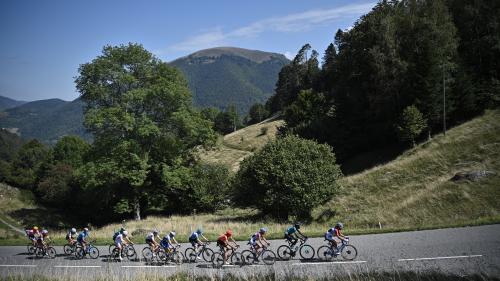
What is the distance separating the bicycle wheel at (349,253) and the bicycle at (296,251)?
142cm

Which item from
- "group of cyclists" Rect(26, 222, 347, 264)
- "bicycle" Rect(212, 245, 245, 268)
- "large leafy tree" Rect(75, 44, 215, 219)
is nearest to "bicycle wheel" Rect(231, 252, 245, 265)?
"bicycle" Rect(212, 245, 245, 268)

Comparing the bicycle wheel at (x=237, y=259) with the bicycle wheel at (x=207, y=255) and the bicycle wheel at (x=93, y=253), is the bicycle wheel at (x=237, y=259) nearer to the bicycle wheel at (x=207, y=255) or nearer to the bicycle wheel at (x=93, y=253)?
the bicycle wheel at (x=207, y=255)

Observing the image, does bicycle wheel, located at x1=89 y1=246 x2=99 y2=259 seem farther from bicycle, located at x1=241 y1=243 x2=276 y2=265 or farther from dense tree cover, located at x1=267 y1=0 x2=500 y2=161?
dense tree cover, located at x1=267 y1=0 x2=500 y2=161

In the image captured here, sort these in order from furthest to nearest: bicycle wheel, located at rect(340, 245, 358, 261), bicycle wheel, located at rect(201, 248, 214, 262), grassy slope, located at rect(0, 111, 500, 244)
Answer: grassy slope, located at rect(0, 111, 500, 244) < bicycle wheel, located at rect(201, 248, 214, 262) < bicycle wheel, located at rect(340, 245, 358, 261)

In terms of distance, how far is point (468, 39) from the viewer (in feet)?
180

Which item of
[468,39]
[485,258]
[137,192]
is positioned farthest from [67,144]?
[485,258]

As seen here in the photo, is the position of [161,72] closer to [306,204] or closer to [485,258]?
[306,204]

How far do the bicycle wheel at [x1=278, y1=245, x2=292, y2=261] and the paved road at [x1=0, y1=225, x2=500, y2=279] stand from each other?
0.55m

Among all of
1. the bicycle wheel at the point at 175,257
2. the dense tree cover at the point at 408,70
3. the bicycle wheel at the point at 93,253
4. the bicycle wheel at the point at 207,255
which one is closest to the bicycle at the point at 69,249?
the bicycle wheel at the point at 93,253

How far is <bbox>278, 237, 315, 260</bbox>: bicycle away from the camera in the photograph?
19.2 m

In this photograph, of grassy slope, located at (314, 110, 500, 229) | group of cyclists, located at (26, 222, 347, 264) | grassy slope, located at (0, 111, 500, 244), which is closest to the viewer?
group of cyclists, located at (26, 222, 347, 264)

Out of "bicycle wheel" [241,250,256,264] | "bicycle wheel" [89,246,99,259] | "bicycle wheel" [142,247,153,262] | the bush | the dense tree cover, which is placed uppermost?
the dense tree cover

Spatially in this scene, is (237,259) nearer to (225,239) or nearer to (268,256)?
(225,239)

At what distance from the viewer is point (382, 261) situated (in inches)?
657
